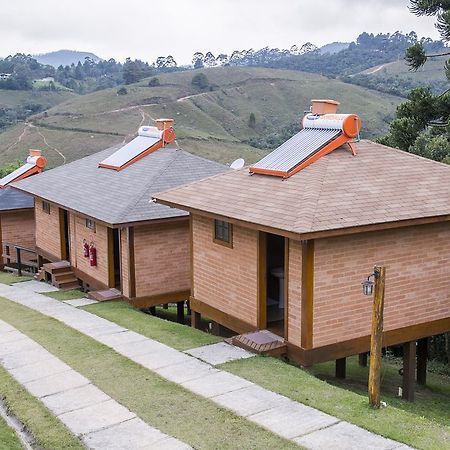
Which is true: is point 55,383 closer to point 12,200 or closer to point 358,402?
point 358,402

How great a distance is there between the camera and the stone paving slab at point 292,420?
26.5 feet

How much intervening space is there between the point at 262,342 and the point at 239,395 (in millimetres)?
2243

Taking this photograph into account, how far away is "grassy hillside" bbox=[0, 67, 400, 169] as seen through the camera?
84562 millimetres

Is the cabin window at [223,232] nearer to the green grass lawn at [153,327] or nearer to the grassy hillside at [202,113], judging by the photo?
the green grass lawn at [153,327]

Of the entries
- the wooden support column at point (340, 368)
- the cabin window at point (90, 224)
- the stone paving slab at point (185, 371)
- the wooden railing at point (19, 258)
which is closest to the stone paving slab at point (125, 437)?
the stone paving slab at point (185, 371)

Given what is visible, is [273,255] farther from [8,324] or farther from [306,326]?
[8,324]

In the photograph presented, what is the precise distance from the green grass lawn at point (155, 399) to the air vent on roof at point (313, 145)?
14.0ft

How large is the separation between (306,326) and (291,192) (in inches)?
98.8

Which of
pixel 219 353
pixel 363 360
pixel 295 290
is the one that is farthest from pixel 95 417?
pixel 363 360

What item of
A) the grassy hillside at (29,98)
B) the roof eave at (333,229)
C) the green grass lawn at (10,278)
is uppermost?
the grassy hillside at (29,98)

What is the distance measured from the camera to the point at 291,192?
11.6 m

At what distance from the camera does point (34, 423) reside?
28.1ft

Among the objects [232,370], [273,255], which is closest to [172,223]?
[273,255]

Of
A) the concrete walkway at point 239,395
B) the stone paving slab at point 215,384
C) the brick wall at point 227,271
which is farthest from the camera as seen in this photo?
the brick wall at point 227,271
